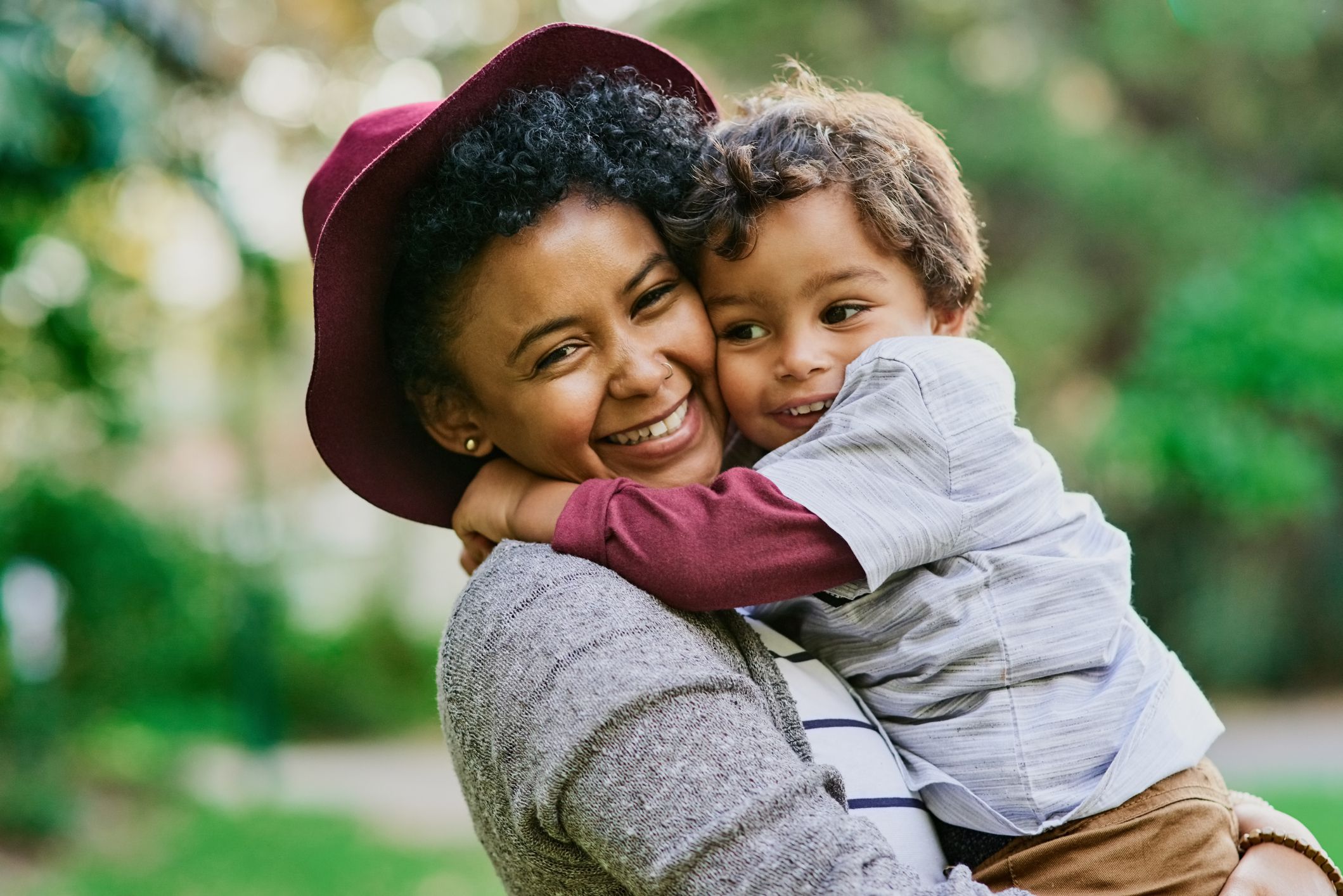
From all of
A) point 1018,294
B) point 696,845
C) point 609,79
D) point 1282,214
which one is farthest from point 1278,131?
point 696,845

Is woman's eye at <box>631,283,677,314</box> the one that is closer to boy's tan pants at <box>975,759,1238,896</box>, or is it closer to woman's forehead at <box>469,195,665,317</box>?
woman's forehead at <box>469,195,665,317</box>

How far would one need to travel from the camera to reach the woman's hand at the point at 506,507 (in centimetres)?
176

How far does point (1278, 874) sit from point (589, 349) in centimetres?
115

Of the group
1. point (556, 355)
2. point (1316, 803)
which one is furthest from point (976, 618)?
point (1316, 803)

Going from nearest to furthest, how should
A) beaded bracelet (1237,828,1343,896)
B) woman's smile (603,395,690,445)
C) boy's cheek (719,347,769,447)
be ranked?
beaded bracelet (1237,828,1343,896), woman's smile (603,395,690,445), boy's cheek (719,347,769,447)

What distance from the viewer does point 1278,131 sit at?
9.18 metres

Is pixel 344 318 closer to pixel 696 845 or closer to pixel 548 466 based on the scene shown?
pixel 548 466

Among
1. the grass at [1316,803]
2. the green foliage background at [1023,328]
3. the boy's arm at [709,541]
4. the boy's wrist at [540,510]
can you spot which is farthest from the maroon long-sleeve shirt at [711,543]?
the green foliage background at [1023,328]

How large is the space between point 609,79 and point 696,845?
1153mm

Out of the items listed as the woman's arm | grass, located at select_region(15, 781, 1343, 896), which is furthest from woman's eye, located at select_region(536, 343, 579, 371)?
grass, located at select_region(15, 781, 1343, 896)

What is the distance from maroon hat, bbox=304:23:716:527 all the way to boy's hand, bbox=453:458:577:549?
13 centimetres

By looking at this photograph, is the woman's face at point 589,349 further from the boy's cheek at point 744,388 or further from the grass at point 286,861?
the grass at point 286,861

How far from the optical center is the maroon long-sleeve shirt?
1.54 metres

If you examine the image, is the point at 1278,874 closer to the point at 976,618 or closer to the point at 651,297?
the point at 976,618
